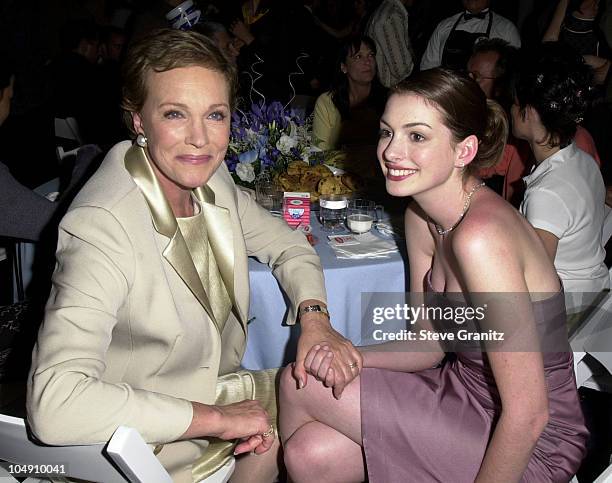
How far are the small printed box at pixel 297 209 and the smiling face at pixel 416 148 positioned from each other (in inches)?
30.6

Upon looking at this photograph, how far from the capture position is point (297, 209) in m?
2.42

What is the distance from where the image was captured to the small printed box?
7.96 feet

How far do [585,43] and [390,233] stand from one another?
3.70 meters

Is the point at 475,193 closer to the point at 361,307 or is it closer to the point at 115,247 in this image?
the point at 361,307

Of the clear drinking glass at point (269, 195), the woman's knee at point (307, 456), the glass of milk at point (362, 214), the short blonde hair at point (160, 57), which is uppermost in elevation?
the short blonde hair at point (160, 57)

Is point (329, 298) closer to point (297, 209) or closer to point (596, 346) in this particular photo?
point (297, 209)

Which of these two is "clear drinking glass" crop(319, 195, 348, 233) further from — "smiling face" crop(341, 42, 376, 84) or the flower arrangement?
"smiling face" crop(341, 42, 376, 84)

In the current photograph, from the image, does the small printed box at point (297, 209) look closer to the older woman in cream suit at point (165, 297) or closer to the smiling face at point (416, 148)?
the older woman in cream suit at point (165, 297)

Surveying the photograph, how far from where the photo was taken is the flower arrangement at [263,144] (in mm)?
2668

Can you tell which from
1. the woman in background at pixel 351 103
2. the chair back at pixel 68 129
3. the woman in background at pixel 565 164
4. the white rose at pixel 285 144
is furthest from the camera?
the chair back at pixel 68 129

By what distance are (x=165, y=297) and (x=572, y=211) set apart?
1451 mm

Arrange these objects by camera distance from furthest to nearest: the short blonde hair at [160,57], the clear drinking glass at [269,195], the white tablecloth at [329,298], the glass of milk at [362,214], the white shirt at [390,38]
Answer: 1. the white shirt at [390,38]
2. the clear drinking glass at [269,195]
3. the glass of milk at [362,214]
4. the white tablecloth at [329,298]
5. the short blonde hair at [160,57]

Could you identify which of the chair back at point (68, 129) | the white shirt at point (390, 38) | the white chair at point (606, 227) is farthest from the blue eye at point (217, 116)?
the white shirt at point (390, 38)

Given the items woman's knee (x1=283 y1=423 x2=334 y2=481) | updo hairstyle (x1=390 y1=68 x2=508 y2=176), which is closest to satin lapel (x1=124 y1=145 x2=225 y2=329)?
woman's knee (x1=283 y1=423 x2=334 y2=481)
